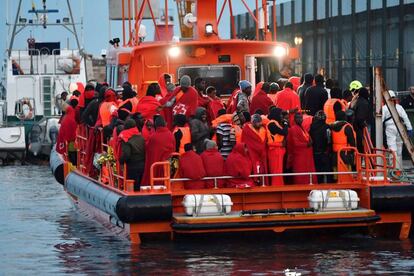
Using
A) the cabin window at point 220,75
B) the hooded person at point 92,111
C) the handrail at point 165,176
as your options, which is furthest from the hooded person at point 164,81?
the handrail at point 165,176

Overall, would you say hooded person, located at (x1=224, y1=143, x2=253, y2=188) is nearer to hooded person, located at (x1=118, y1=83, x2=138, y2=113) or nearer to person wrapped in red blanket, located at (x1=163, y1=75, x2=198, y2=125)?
person wrapped in red blanket, located at (x1=163, y1=75, x2=198, y2=125)

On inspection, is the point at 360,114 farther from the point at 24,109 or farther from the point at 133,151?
the point at 24,109

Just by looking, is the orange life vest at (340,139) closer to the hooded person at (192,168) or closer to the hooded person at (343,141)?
the hooded person at (343,141)

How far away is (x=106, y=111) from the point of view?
74.5ft

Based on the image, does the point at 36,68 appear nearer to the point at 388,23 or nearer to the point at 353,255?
the point at 388,23

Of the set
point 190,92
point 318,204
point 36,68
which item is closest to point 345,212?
point 318,204

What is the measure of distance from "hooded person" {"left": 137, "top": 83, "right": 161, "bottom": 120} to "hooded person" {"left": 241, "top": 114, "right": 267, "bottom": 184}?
2.11 meters

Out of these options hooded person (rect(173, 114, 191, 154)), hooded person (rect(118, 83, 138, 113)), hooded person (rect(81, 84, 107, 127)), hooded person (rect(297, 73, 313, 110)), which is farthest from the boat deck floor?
hooded person (rect(81, 84, 107, 127))

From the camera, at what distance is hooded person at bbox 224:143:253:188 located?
762 inches

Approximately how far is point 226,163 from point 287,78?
5970 millimetres

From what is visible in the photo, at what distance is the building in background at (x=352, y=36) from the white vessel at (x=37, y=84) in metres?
5.67

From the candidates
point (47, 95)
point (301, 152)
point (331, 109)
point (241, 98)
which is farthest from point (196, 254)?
point (47, 95)

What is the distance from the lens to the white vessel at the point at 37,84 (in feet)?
133

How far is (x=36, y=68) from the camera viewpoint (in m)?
46.4
